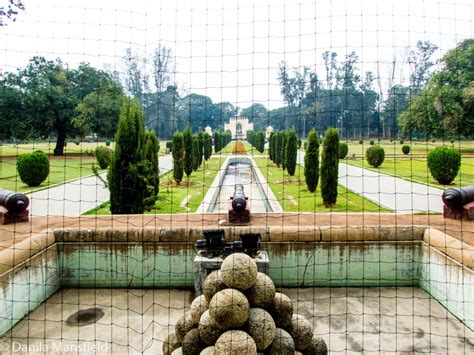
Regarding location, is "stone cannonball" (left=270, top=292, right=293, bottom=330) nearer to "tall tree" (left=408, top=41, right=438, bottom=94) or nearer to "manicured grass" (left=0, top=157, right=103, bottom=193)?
"tall tree" (left=408, top=41, right=438, bottom=94)

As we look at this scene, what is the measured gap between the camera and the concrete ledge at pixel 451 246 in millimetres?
3781

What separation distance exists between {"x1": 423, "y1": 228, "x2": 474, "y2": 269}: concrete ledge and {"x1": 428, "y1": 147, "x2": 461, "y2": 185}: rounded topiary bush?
10324 mm

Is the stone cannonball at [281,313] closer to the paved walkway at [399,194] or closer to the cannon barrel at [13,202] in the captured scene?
the cannon barrel at [13,202]

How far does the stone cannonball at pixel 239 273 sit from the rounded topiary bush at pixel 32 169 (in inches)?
538

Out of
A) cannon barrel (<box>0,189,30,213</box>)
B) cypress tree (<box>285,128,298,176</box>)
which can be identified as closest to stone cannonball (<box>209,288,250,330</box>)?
cannon barrel (<box>0,189,30,213</box>)

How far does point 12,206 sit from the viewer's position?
18.2 ft

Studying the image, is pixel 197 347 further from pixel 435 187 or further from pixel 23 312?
pixel 435 187

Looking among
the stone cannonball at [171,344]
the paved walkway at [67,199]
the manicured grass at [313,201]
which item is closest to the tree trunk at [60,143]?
the paved walkway at [67,199]

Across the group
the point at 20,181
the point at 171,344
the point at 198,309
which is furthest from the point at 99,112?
the point at 198,309

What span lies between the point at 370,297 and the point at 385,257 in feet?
1.87

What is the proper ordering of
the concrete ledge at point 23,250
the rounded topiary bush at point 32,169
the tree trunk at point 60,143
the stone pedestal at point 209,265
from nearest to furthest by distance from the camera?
the concrete ledge at point 23,250 < the stone pedestal at point 209,265 < the rounded topiary bush at point 32,169 < the tree trunk at point 60,143

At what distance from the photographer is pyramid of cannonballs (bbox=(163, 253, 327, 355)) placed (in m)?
2.57

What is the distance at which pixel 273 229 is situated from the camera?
15.3 feet

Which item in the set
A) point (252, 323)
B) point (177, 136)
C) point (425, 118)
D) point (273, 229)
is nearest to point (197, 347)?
point (252, 323)
